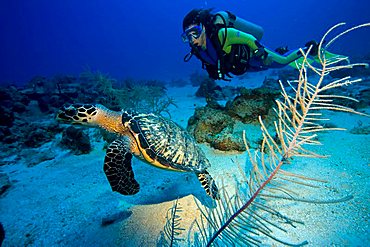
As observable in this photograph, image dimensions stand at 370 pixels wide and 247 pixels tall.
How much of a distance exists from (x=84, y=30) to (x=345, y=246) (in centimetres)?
17164

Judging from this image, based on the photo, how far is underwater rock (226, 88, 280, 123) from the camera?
5699 mm

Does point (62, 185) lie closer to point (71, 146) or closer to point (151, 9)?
point (71, 146)

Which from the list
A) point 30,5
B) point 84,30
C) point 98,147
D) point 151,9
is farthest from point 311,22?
point 30,5

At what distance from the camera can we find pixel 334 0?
85750 mm

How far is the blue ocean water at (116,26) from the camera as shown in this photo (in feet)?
295

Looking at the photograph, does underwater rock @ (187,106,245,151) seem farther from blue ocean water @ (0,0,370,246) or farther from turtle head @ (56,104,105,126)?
turtle head @ (56,104,105,126)

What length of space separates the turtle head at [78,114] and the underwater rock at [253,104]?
159 inches

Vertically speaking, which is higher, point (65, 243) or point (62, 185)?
point (62, 185)

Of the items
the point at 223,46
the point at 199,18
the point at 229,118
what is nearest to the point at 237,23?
the point at 199,18

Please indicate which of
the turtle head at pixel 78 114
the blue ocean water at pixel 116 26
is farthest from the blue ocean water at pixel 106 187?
the blue ocean water at pixel 116 26

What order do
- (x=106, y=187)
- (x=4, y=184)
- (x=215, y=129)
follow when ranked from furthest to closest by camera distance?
(x=215, y=129), (x=4, y=184), (x=106, y=187)

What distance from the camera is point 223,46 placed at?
5426 mm

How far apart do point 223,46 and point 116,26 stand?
166068 millimetres

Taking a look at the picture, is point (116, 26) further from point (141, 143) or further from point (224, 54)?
point (141, 143)
